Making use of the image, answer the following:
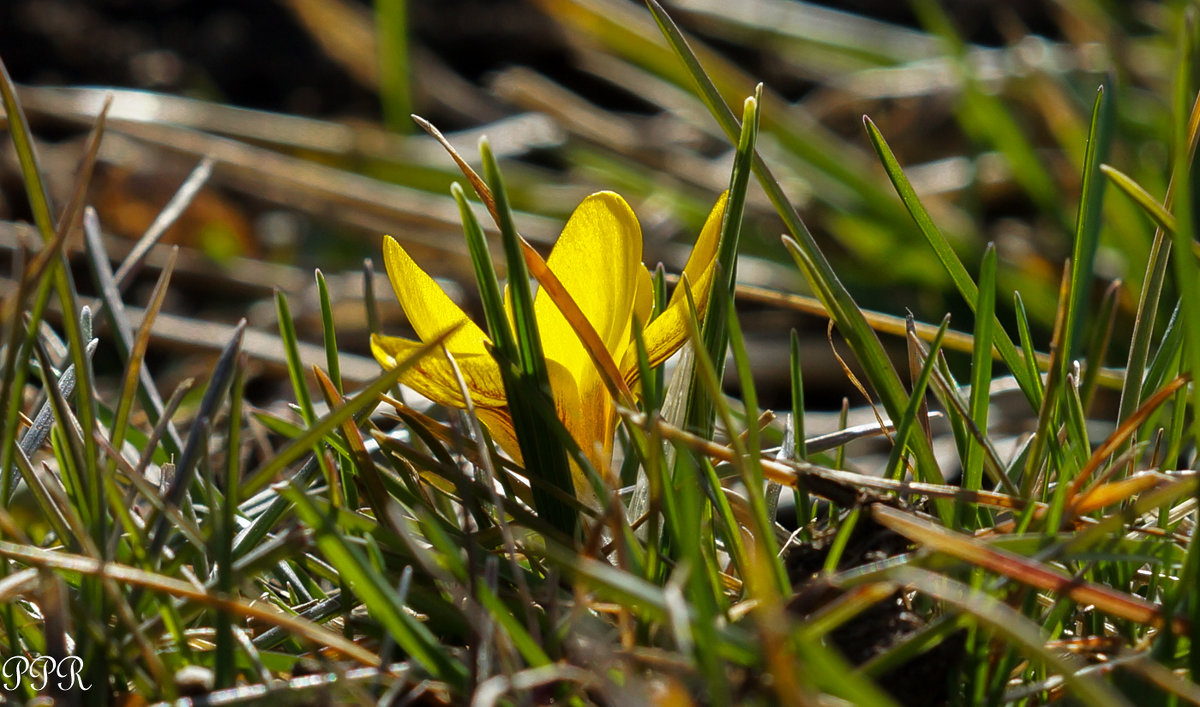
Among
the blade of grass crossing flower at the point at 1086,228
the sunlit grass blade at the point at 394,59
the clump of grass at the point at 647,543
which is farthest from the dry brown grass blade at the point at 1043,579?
the sunlit grass blade at the point at 394,59

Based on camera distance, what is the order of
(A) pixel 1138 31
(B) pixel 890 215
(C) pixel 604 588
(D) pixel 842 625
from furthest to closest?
1. (A) pixel 1138 31
2. (B) pixel 890 215
3. (D) pixel 842 625
4. (C) pixel 604 588

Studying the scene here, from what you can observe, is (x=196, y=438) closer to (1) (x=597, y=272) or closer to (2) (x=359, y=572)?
(2) (x=359, y=572)

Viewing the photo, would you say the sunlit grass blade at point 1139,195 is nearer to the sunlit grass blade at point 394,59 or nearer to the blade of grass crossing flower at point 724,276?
the blade of grass crossing flower at point 724,276

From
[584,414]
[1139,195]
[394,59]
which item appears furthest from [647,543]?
[394,59]

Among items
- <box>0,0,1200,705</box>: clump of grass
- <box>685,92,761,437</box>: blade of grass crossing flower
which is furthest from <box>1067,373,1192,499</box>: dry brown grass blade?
<box>685,92,761,437</box>: blade of grass crossing flower

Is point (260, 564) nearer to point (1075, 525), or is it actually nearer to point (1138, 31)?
point (1075, 525)

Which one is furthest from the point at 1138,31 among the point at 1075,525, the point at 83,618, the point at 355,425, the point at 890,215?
the point at 83,618

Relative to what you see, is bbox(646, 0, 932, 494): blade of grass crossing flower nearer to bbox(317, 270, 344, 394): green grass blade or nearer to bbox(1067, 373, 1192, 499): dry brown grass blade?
bbox(1067, 373, 1192, 499): dry brown grass blade
